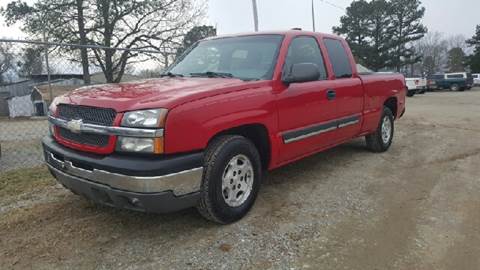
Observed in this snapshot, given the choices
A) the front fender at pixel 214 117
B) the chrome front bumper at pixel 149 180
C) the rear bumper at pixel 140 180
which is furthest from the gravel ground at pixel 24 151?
the front fender at pixel 214 117

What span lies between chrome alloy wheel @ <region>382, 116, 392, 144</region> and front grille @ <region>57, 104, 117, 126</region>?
4785 mm

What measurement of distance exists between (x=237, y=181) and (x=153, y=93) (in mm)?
1118

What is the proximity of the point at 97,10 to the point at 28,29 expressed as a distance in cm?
360

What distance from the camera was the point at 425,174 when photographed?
17.3ft

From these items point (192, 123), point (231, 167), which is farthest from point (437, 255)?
point (192, 123)

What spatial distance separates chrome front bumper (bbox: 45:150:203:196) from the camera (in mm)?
2949

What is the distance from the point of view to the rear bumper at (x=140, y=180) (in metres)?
2.95

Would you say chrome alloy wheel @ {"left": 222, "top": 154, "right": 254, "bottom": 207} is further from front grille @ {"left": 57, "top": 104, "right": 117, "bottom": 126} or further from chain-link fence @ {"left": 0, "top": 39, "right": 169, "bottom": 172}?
chain-link fence @ {"left": 0, "top": 39, "right": 169, "bottom": 172}

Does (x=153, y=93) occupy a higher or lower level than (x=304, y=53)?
lower

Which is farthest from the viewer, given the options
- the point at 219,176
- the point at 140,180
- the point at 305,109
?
the point at 305,109

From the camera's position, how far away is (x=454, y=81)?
32094 millimetres

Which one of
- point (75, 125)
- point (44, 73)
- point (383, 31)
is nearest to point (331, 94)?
point (75, 125)

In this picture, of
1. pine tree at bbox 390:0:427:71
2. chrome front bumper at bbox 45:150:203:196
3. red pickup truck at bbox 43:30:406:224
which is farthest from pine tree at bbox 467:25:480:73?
chrome front bumper at bbox 45:150:203:196

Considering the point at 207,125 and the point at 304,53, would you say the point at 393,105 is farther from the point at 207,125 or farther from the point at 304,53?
the point at 207,125
